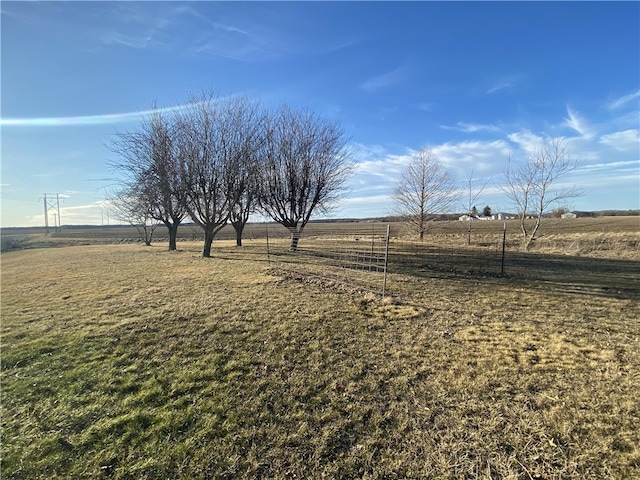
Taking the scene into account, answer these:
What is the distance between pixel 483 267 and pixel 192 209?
1357 centimetres

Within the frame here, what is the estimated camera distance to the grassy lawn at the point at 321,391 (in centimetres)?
221

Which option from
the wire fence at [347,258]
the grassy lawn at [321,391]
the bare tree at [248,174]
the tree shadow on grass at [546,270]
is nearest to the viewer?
the grassy lawn at [321,391]

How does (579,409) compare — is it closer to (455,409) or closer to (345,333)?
(455,409)

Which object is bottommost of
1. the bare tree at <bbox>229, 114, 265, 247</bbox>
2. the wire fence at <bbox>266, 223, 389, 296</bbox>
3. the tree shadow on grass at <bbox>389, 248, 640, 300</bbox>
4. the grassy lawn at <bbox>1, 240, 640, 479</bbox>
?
the grassy lawn at <bbox>1, 240, 640, 479</bbox>

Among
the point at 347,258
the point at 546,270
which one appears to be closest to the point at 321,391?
the point at 347,258

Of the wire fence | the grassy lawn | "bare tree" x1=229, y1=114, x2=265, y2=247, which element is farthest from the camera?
"bare tree" x1=229, y1=114, x2=265, y2=247

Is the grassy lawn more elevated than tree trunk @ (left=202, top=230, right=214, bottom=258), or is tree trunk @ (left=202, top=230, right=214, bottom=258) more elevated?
tree trunk @ (left=202, top=230, right=214, bottom=258)

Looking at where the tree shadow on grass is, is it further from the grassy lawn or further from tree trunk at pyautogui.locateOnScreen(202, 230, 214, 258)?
tree trunk at pyautogui.locateOnScreen(202, 230, 214, 258)

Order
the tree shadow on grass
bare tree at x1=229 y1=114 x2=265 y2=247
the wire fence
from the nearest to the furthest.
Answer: the tree shadow on grass
the wire fence
bare tree at x1=229 y1=114 x2=265 y2=247

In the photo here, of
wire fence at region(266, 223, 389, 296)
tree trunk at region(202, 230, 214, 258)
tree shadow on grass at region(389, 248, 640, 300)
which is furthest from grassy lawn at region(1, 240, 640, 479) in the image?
tree trunk at region(202, 230, 214, 258)

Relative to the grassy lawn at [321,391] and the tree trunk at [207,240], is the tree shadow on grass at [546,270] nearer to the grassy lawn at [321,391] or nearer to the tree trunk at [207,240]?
the grassy lawn at [321,391]

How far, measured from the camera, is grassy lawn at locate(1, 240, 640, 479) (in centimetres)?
221

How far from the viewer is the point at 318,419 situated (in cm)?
265

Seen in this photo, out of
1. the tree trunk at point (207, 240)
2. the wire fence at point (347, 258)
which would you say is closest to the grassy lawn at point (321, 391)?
the wire fence at point (347, 258)
